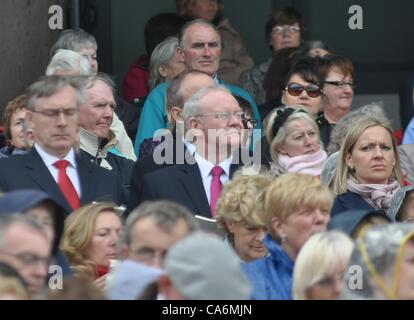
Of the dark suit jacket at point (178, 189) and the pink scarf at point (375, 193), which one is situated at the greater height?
the dark suit jacket at point (178, 189)

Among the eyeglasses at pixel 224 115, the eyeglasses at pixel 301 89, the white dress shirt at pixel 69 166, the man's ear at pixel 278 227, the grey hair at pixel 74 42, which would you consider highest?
the grey hair at pixel 74 42

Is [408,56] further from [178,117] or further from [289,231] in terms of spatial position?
[289,231]

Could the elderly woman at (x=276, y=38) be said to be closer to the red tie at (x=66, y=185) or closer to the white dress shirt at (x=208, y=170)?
the white dress shirt at (x=208, y=170)

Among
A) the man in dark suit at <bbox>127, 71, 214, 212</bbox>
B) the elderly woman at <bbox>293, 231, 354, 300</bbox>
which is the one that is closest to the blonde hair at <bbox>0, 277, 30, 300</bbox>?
the elderly woman at <bbox>293, 231, 354, 300</bbox>

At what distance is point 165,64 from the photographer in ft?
39.2

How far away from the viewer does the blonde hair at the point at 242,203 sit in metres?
8.72

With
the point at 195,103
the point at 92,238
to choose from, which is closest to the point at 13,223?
the point at 92,238

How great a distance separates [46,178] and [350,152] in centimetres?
197

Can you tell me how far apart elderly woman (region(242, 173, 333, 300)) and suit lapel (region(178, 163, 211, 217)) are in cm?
111

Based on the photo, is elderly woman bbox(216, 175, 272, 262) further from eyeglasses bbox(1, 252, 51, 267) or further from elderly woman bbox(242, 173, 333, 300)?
eyeglasses bbox(1, 252, 51, 267)

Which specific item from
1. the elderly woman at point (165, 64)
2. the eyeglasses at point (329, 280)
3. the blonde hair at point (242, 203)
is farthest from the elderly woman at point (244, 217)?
the elderly woman at point (165, 64)

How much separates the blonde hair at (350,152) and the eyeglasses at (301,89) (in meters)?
→ 1.15

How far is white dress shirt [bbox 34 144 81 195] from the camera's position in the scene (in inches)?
366

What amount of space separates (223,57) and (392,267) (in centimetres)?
672
